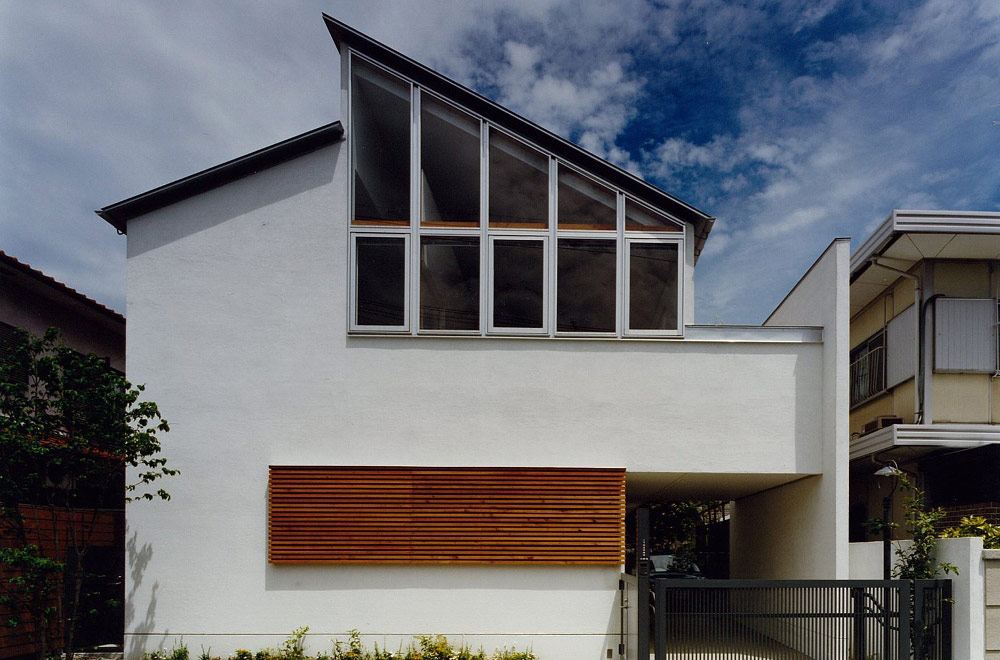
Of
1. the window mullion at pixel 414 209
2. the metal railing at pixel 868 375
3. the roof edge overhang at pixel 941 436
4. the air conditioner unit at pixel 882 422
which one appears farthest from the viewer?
the metal railing at pixel 868 375

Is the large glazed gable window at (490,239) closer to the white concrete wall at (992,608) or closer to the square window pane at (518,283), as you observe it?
the square window pane at (518,283)

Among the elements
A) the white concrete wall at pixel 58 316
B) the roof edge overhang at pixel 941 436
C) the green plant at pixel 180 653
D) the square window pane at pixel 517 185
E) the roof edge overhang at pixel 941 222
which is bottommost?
the green plant at pixel 180 653

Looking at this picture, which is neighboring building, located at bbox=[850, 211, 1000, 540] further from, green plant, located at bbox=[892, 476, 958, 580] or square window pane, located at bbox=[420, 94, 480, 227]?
square window pane, located at bbox=[420, 94, 480, 227]

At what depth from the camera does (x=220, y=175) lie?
10906mm

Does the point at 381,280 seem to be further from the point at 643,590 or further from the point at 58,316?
the point at 58,316

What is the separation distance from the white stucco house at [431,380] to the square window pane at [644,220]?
3cm

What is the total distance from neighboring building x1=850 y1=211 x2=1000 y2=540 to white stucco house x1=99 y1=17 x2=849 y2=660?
1.71 m

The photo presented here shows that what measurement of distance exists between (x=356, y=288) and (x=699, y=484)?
6.90 m

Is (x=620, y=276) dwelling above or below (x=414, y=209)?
below

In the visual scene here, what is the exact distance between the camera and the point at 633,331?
10.8 m

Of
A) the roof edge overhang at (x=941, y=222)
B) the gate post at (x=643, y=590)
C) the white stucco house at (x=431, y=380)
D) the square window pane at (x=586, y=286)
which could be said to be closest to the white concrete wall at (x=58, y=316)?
the white stucco house at (x=431, y=380)

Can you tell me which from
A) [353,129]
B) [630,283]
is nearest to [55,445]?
[353,129]

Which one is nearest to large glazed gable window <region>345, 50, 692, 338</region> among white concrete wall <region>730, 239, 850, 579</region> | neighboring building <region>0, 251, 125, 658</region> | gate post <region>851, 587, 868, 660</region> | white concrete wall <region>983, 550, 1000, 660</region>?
white concrete wall <region>730, 239, 850, 579</region>

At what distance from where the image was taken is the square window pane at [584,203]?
434 inches
